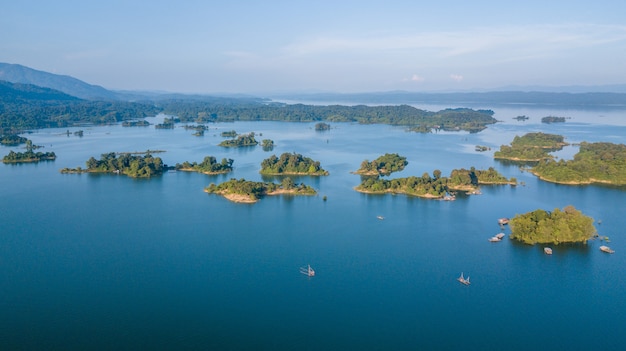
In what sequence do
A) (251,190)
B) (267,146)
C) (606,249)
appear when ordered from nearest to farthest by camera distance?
(606,249) < (251,190) < (267,146)

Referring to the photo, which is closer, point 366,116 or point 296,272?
point 296,272

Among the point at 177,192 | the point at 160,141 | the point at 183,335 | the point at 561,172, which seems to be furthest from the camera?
the point at 160,141

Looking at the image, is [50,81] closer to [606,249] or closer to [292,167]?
[292,167]

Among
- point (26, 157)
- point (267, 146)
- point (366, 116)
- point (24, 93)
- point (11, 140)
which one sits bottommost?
point (26, 157)

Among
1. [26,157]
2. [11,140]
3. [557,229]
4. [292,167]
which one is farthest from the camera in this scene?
[11,140]

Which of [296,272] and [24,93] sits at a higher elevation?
[24,93]

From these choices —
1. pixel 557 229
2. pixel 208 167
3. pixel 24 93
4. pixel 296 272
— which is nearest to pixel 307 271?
pixel 296 272

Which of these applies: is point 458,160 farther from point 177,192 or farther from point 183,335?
point 183,335

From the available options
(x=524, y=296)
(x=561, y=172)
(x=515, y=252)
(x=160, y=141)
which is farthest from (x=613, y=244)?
(x=160, y=141)

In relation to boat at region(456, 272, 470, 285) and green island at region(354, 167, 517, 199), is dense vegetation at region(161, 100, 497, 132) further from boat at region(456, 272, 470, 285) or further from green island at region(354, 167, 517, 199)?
boat at region(456, 272, 470, 285)
